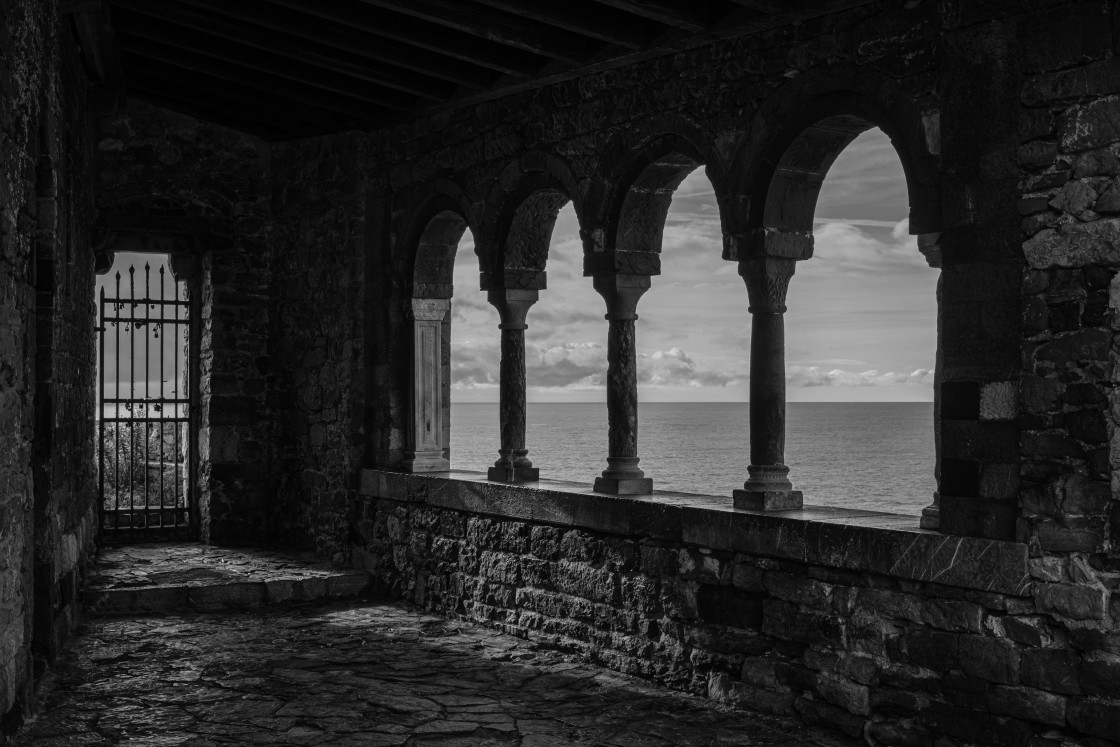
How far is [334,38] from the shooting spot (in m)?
6.72

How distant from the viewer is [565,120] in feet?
22.4

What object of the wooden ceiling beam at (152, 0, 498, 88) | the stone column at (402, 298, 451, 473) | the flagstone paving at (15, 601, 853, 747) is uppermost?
the wooden ceiling beam at (152, 0, 498, 88)

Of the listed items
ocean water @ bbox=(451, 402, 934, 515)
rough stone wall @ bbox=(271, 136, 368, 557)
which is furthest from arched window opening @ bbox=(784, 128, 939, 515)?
rough stone wall @ bbox=(271, 136, 368, 557)

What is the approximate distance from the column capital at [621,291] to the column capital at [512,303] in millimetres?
906

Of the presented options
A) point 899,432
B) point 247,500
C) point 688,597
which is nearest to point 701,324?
point 899,432

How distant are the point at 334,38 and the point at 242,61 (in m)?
1.06

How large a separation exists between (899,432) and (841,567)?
2058 inches

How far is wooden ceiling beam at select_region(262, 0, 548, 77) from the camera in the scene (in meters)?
6.40

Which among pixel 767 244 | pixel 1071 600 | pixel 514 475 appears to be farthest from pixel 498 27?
pixel 1071 600

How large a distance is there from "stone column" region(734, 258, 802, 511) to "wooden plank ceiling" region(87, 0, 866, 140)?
1139 mm

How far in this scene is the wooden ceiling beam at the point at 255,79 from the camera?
25.5ft

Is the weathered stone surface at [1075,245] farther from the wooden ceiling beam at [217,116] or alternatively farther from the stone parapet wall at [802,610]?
the wooden ceiling beam at [217,116]

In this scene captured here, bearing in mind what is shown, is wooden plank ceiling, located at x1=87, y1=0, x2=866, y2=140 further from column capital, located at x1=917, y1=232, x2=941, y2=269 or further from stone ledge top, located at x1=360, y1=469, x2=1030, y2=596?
stone ledge top, located at x1=360, y1=469, x2=1030, y2=596

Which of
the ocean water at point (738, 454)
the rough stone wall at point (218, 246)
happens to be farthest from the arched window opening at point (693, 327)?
the rough stone wall at point (218, 246)
